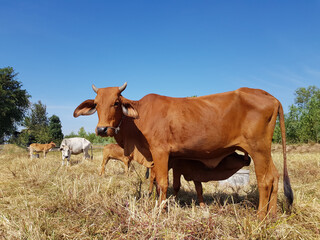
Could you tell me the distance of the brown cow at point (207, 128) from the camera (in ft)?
11.3

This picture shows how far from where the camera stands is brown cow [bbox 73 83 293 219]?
3439mm

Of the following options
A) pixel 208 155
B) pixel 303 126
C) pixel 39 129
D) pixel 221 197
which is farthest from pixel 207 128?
pixel 39 129

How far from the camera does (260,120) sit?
136 inches

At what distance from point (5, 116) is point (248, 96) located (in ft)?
119

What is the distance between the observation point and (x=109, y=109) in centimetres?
336

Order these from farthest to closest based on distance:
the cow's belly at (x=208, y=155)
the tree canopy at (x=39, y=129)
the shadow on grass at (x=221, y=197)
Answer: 1. the tree canopy at (x=39, y=129)
2. the shadow on grass at (x=221, y=197)
3. the cow's belly at (x=208, y=155)

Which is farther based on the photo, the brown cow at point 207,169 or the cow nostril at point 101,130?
the brown cow at point 207,169

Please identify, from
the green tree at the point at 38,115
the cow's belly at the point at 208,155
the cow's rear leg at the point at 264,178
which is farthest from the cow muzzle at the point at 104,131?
the green tree at the point at 38,115

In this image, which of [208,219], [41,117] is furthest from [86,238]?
[41,117]

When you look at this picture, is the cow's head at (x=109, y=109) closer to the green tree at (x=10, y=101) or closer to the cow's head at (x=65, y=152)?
the cow's head at (x=65, y=152)

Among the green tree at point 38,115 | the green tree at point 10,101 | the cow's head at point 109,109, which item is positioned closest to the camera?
the cow's head at point 109,109

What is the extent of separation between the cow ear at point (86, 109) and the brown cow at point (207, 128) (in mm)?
16

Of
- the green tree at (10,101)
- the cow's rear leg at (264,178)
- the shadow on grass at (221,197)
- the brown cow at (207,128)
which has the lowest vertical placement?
the shadow on grass at (221,197)

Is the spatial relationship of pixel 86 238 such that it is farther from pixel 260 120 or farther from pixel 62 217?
pixel 260 120
